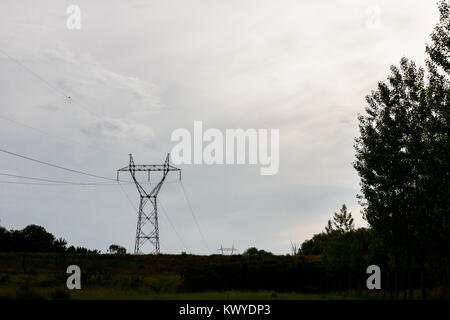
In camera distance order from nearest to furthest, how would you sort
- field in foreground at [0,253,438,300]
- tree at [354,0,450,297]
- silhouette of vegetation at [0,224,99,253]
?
tree at [354,0,450,297]
field in foreground at [0,253,438,300]
silhouette of vegetation at [0,224,99,253]

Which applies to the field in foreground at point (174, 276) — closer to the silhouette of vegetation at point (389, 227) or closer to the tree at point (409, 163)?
the silhouette of vegetation at point (389, 227)

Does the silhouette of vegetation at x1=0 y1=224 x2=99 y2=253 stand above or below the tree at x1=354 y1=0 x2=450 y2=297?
below

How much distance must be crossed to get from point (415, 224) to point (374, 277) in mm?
24085

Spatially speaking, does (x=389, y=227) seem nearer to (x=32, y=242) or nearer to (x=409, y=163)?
(x=409, y=163)

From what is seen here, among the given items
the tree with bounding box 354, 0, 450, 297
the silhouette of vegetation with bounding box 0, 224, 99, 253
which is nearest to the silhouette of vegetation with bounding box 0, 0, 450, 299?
the tree with bounding box 354, 0, 450, 297

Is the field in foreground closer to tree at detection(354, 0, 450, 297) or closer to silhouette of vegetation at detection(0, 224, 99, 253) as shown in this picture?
tree at detection(354, 0, 450, 297)

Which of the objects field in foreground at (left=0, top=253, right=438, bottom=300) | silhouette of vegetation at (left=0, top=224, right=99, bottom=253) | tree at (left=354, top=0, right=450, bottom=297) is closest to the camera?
tree at (left=354, top=0, right=450, bottom=297)

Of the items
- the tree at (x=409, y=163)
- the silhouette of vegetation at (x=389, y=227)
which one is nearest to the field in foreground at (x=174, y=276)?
the silhouette of vegetation at (x=389, y=227)

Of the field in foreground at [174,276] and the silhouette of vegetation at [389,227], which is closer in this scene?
the silhouette of vegetation at [389,227]

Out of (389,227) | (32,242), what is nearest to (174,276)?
(389,227)
